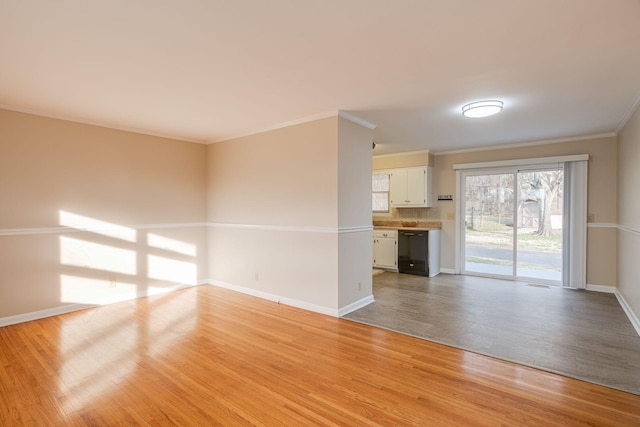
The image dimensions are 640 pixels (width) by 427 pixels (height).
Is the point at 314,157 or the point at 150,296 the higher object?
the point at 314,157

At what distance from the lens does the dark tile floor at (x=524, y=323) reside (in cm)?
275

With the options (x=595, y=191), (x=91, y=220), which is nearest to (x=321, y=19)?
(x=91, y=220)

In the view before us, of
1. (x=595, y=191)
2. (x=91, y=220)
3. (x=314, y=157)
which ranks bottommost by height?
(x=91, y=220)

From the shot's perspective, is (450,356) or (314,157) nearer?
(450,356)

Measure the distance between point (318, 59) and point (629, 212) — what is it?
4244 millimetres

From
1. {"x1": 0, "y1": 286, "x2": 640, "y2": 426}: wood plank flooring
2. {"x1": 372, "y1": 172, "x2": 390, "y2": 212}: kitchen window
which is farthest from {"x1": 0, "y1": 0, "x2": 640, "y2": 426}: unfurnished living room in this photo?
{"x1": 372, "y1": 172, "x2": 390, "y2": 212}: kitchen window

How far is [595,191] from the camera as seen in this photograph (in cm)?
510

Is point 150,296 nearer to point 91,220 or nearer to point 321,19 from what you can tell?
point 91,220

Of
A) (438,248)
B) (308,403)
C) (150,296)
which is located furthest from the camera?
(438,248)

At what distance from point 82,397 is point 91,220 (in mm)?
2732

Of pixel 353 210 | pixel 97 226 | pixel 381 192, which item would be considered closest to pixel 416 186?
pixel 381 192

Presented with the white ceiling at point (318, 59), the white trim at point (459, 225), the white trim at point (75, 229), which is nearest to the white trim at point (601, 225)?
the white ceiling at point (318, 59)

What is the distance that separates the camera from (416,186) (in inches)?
258

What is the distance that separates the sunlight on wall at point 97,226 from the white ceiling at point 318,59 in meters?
1.29
